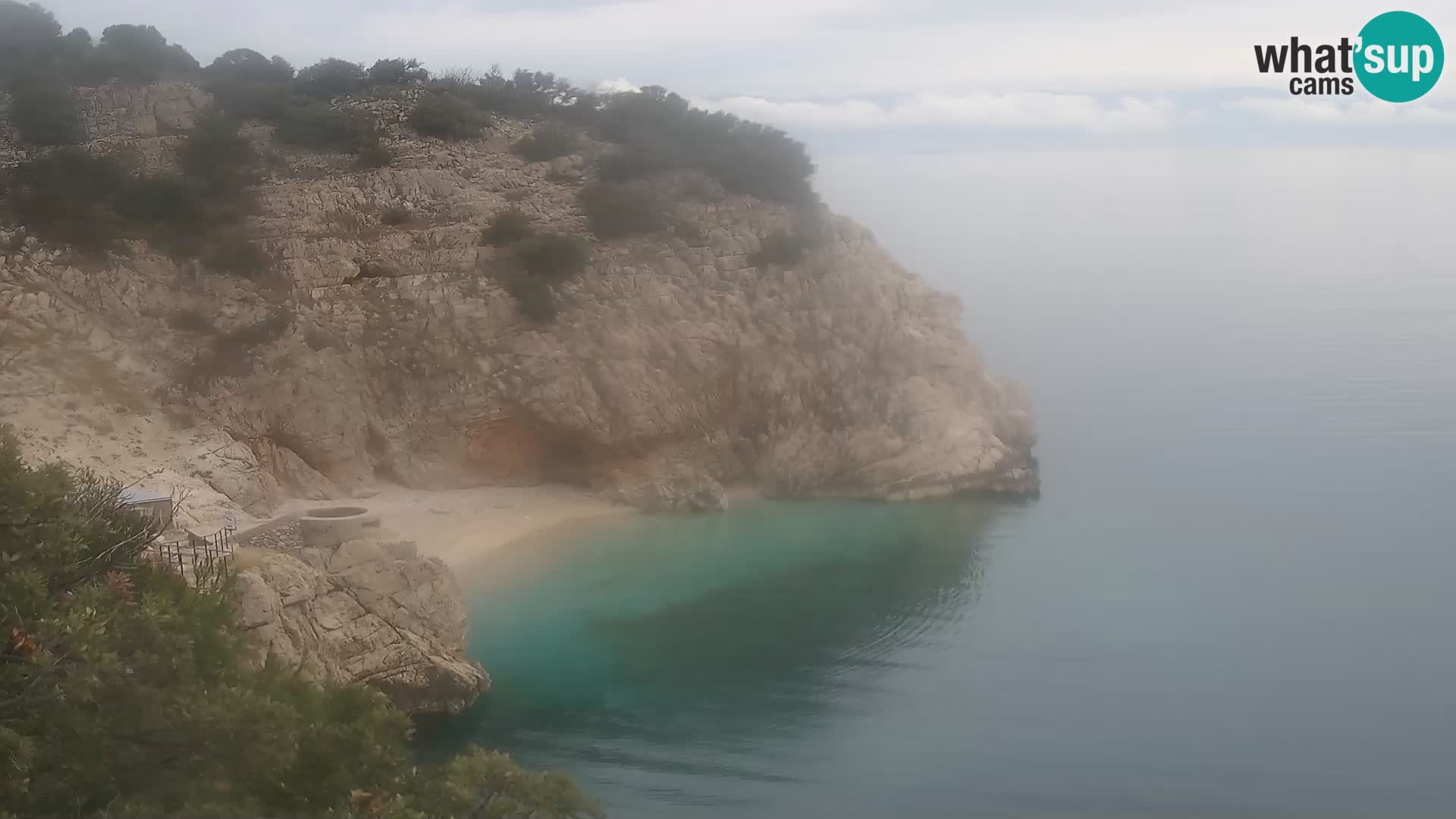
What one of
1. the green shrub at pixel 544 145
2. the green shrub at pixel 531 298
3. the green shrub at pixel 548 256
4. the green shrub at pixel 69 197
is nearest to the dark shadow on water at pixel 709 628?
the green shrub at pixel 531 298

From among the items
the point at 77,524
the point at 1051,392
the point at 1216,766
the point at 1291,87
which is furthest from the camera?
the point at 1051,392

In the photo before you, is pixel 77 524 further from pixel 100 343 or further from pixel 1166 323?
pixel 1166 323

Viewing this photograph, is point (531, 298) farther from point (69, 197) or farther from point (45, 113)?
point (45, 113)

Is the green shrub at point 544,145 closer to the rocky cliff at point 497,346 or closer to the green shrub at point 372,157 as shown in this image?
the rocky cliff at point 497,346

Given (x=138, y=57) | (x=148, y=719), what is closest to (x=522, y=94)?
(x=138, y=57)

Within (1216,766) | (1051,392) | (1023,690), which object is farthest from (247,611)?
(1051,392)

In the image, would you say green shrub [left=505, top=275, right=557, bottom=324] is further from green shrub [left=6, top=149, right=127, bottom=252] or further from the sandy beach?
green shrub [left=6, top=149, right=127, bottom=252]

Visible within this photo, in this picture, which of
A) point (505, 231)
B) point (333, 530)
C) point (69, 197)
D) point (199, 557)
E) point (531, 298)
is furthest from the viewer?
point (505, 231)
